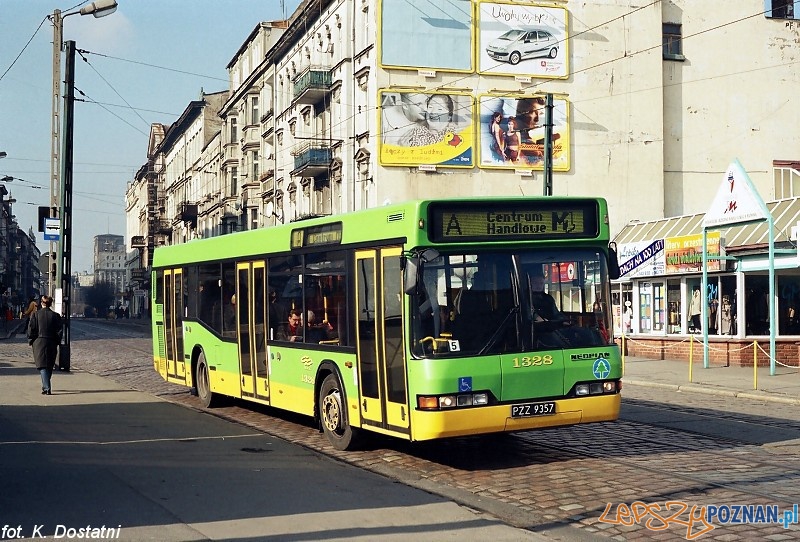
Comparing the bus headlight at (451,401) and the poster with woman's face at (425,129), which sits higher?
the poster with woman's face at (425,129)

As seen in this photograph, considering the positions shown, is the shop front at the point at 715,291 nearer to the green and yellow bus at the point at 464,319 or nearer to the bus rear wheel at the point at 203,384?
the bus rear wheel at the point at 203,384

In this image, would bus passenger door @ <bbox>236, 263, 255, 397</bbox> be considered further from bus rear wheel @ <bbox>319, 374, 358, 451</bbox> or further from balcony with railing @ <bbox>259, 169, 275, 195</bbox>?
balcony with railing @ <bbox>259, 169, 275, 195</bbox>

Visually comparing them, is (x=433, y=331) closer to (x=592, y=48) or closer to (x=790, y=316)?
(x=790, y=316)

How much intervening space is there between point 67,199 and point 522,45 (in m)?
25.8

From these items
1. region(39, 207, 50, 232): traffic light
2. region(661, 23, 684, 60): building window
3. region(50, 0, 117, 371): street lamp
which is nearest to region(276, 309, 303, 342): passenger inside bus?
region(50, 0, 117, 371): street lamp

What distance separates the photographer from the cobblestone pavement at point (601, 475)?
26.2ft

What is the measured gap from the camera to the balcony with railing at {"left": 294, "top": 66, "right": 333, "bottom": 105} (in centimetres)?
4906

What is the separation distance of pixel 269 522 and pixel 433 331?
285 centimetres

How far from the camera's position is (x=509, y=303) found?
1024 cm

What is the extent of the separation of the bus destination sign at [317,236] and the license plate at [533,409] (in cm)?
308

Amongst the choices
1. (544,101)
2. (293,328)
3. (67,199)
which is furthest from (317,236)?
(544,101)

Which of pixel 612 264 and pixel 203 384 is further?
pixel 203 384

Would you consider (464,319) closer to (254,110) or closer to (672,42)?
(672,42)

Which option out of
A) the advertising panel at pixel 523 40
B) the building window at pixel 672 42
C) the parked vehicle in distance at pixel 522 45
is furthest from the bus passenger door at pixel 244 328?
the building window at pixel 672 42
